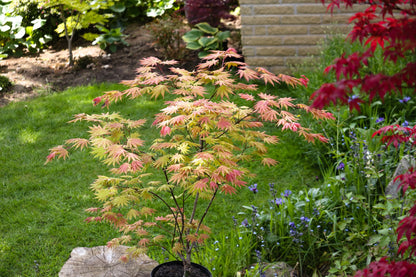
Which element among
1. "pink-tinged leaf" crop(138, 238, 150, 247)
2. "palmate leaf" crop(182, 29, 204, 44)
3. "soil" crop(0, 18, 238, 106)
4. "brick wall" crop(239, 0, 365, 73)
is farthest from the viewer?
"palmate leaf" crop(182, 29, 204, 44)

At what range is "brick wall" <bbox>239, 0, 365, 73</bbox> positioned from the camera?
256 inches

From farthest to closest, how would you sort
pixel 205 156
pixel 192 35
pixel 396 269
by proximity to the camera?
pixel 192 35 → pixel 205 156 → pixel 396 269

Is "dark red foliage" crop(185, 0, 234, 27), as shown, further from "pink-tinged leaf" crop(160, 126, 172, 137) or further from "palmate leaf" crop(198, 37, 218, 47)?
"pink-tinged leaf" crop(160, 126, 172, 137)

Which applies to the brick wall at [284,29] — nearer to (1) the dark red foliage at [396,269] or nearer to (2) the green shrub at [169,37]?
(2) the green shrub at [169,37]

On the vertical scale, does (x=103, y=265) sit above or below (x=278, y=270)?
above

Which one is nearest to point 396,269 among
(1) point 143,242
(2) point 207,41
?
(1) point 143,242

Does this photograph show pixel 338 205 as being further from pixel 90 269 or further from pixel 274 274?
pixel 90 269

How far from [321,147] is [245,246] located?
1776 mm

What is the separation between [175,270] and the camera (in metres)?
3.10

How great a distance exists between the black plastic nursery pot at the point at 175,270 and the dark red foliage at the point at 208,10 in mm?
5035

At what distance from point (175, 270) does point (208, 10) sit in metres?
5.17

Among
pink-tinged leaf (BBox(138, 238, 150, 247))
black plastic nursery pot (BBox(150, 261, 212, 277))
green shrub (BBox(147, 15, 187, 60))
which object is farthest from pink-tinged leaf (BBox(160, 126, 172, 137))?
green shrub (BBox(147, 15, 187, 60))

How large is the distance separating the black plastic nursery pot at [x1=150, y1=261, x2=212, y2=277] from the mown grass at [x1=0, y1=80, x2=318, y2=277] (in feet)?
3.14

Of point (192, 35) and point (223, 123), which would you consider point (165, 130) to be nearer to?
point (223, 123)
